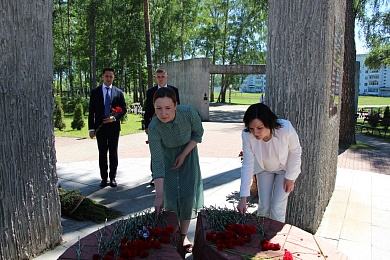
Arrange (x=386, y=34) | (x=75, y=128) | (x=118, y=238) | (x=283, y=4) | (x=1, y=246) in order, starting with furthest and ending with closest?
(x=386, y=34), (x=75, y=128), (x=283, y=4), (x=1, y=246), (x=118, y=238)

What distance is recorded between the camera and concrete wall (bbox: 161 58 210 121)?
18.9 m

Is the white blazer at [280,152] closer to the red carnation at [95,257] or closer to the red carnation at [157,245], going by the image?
the red carnation at [157,245]

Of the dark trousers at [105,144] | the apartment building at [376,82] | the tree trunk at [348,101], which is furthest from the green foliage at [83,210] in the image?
the apartment building at [376,82]

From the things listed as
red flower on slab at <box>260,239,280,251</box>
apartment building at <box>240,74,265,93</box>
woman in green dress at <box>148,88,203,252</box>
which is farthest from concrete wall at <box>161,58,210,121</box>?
apartment building at <box>240,74,265,93</box>

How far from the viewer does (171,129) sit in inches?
111

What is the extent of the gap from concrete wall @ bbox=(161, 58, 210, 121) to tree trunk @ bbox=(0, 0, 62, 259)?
16.1m

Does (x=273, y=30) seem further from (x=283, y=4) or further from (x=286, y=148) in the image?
(x=286, y=148)

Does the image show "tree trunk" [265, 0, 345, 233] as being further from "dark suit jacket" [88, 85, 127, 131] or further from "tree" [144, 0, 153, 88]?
"tree" [144, 0, 153, 88]

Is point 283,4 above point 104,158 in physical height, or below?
above

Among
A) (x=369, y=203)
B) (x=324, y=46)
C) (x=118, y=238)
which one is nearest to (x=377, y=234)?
(x=369, y=203)

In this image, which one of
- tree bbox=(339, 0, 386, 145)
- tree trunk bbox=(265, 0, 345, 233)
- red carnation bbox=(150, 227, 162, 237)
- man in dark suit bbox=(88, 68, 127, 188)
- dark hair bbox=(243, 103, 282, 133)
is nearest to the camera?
red carnation bbox=(150, 227, 162, 237)

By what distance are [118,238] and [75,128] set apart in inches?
538

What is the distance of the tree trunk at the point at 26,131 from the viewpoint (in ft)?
8.89

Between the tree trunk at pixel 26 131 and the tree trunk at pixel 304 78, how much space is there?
2.37 m
